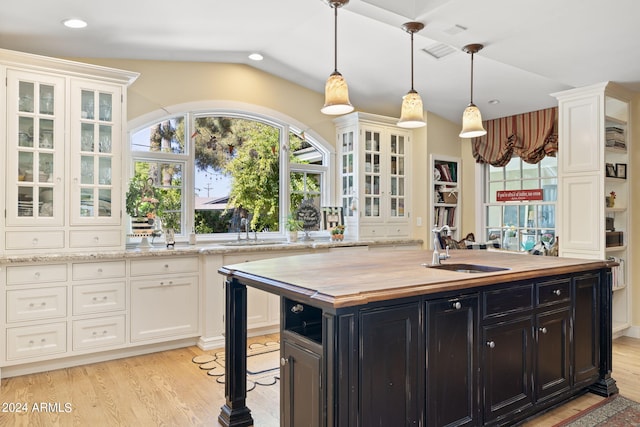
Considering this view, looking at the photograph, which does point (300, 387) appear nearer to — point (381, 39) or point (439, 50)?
point (381, 39)

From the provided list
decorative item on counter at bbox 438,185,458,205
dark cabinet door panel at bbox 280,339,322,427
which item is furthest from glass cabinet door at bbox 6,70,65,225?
decorative item on counter at bbox 438,185,458,205

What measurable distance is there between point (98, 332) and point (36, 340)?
43 centimetres

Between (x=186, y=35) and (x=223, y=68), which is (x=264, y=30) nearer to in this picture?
(x=186, y=35)

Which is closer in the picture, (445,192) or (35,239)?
(35,239)

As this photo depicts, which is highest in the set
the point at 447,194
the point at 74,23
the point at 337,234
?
the point at 74,23

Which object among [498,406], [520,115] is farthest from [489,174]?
[498,406]

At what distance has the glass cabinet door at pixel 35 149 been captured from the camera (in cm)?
337

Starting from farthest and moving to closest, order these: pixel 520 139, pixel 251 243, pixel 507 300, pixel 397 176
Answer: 1. pixel 397 176
2. pixel 520 139
3. pixel 251 243
4. pixel 507 300

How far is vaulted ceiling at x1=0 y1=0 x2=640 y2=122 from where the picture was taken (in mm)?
2912

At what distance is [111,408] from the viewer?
2820 millimetres

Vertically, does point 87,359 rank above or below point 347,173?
below

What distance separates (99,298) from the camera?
363 cm

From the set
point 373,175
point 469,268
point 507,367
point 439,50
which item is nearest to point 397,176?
point 373,175

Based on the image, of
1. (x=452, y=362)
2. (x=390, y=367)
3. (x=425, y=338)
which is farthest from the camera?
(x=452, y=362)
